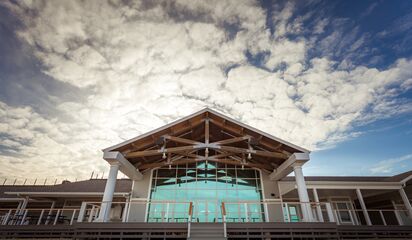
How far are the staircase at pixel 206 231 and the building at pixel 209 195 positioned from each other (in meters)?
0.04

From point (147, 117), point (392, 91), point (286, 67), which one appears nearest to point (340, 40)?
point (286, 67)

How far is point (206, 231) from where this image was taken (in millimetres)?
8516

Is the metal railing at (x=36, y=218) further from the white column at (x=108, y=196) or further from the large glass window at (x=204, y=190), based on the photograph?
the large glass window at (x=204, y=190)

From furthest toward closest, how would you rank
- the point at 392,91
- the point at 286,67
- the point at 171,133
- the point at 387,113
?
the point at 387,113, the point at 392,91, the point at 286,67, the point at 171,133

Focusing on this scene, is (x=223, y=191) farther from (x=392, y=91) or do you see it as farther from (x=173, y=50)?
(x=392, y=91)

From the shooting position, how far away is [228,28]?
14.2m

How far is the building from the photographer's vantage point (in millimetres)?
8664

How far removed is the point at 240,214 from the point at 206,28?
12004mm

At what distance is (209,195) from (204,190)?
1.57 ft

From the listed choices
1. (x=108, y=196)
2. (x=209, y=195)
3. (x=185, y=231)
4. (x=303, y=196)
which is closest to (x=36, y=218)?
(x=108, y=196)

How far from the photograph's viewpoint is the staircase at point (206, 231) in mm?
8242

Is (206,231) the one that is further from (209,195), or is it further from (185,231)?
(209,195)

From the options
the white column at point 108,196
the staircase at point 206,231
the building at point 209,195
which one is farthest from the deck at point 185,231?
the white column at point 108,196

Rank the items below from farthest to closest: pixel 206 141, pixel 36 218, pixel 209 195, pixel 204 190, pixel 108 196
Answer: pixel 204 190, pixel 209 195, pixel 36 218, pixel 206 141, pixel 108 196
